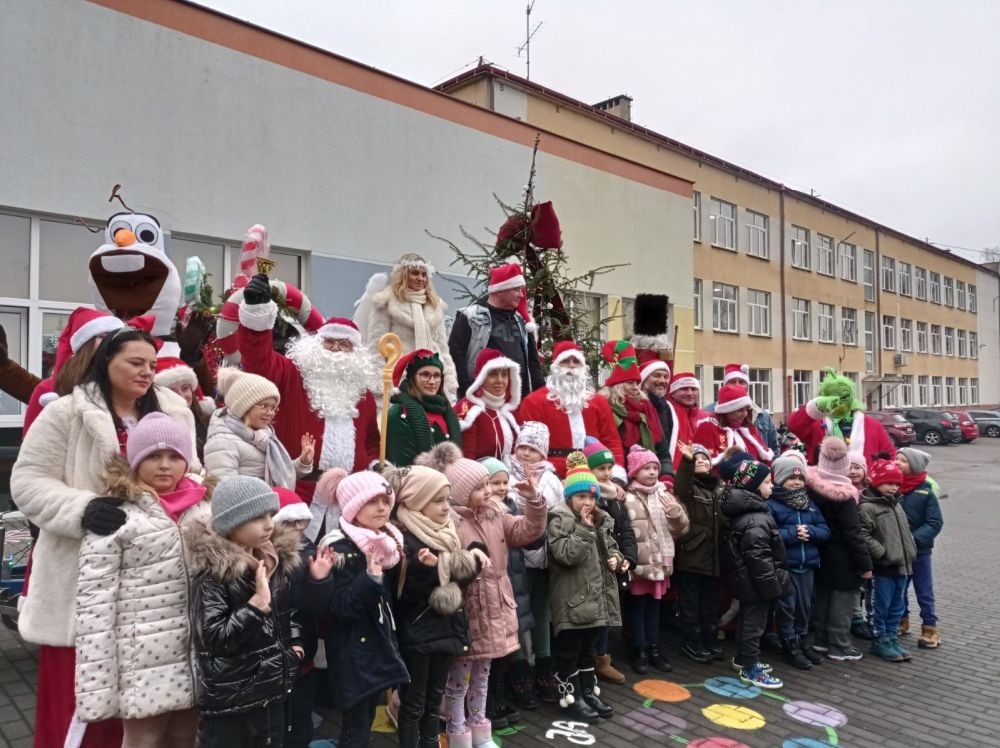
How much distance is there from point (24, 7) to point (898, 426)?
1022 inches

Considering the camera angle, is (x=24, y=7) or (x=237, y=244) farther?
(x=237, y=244)

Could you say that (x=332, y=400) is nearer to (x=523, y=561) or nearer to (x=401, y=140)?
(x=523, y=561)

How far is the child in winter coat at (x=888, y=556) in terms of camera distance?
575cm

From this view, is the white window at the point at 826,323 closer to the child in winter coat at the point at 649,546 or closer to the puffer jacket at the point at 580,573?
the child in winter coat at the point at 649,546

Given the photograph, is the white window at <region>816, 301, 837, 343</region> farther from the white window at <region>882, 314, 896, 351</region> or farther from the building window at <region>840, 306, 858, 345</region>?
the white window at <region>882, 314, 896, 351</region>

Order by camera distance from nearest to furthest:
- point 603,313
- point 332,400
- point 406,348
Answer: point 332,400, point 406,348, point 603,313

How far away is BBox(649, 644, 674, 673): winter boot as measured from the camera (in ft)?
17.2

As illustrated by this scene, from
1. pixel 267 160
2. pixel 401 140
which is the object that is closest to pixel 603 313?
pixel 401 140

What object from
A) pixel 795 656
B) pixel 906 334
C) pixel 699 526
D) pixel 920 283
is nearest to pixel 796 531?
pixel 699 526

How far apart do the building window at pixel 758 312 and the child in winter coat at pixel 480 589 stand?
25030 millimetres

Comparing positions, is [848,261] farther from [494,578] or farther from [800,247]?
[494,578]

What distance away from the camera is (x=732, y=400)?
6.19 meters

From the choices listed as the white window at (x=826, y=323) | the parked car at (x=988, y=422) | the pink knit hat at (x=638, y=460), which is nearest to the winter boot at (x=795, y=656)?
the pink knit hat at (x=638, y=460)

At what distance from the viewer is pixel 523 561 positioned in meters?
4.24
